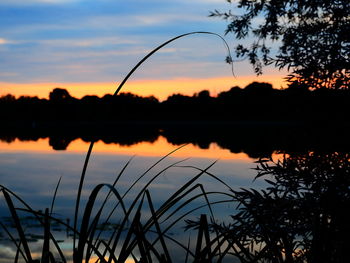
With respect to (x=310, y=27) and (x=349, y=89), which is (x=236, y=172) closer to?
(x=310, y=27)

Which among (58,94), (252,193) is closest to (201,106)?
(58,94)

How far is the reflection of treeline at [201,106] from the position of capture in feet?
12.0

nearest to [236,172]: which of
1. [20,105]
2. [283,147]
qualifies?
[283,147]

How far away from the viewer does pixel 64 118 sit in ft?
343

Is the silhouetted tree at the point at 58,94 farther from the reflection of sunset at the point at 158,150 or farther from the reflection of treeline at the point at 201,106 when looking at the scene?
the reflection of sunset at the point at 158,150

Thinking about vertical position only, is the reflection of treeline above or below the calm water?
above

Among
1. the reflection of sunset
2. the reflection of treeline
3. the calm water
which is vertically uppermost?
the reflection of treeline

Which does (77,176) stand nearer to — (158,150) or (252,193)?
(158,150)

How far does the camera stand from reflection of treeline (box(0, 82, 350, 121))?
3663mm

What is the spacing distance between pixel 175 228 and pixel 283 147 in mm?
6648

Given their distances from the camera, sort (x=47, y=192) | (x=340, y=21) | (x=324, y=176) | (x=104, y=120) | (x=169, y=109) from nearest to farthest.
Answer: (x=104, y=120)
(x=324, y=176)
(x=340, y=21)
(x=47, y=192)
(x=169, y=109)

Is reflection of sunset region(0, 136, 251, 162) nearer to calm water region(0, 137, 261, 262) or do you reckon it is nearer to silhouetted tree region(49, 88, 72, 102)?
calm water region(0, 137, 261, 262)

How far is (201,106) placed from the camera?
79.0m

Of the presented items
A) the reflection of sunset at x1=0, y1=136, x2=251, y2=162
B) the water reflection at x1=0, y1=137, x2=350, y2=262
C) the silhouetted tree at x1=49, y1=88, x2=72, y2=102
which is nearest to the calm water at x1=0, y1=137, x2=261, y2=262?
the water reflection at x1=0, y1=137, x2=350, y2=262
